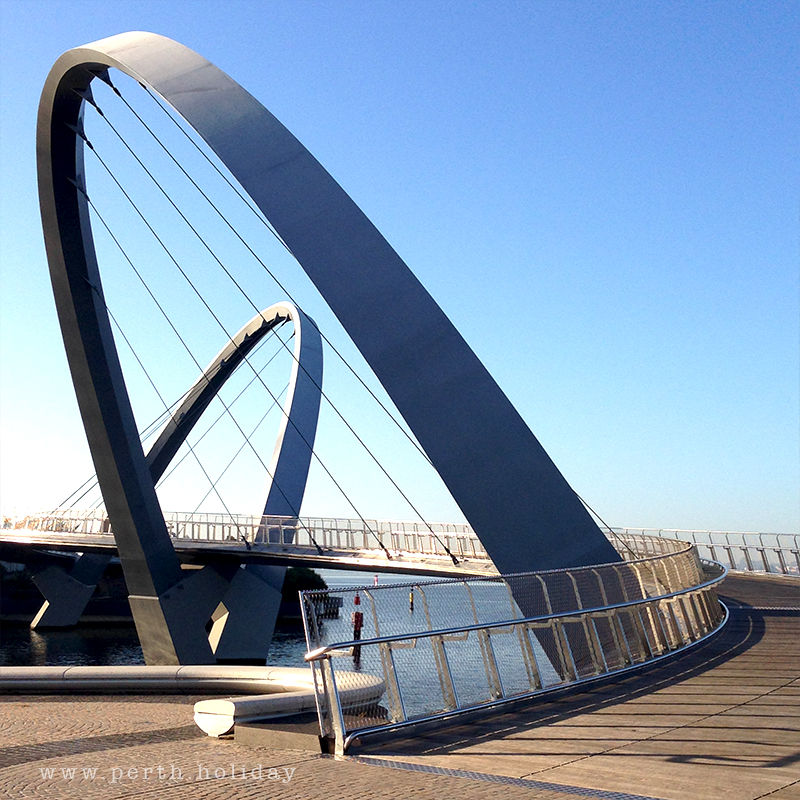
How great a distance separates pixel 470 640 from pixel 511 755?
1716 mm

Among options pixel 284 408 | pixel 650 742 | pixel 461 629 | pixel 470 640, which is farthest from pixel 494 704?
pixel 284 408

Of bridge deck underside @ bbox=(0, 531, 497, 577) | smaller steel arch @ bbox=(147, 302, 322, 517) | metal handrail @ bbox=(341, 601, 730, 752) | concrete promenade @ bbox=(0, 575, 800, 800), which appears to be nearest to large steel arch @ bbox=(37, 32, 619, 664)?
metal handrail @ bbox=(341, 601, 730, 752)

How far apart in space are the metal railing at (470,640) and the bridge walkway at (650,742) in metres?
0.31

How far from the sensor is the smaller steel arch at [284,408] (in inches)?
1409

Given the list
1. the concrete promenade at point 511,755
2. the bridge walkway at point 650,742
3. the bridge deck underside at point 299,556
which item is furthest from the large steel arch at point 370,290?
the bridge deck underside at point 299,556

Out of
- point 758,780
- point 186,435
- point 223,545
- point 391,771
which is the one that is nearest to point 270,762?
point 391,771

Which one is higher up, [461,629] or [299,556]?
[299,556]

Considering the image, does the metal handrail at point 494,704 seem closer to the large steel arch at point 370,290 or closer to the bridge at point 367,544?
the bridge at point 367,544

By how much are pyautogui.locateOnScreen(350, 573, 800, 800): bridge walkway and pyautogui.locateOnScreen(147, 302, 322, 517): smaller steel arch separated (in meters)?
27.3

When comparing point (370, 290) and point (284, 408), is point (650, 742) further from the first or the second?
point (284, 408)

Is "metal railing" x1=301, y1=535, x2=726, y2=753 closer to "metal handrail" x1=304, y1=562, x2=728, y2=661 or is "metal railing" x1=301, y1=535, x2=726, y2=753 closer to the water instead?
"metal handrail" x1=304, y1=562, x2=728, y2=661

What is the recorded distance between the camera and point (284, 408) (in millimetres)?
37688

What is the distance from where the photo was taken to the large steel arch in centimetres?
1169

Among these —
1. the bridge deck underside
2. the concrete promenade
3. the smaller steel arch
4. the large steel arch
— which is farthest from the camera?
the smaller steel arch
